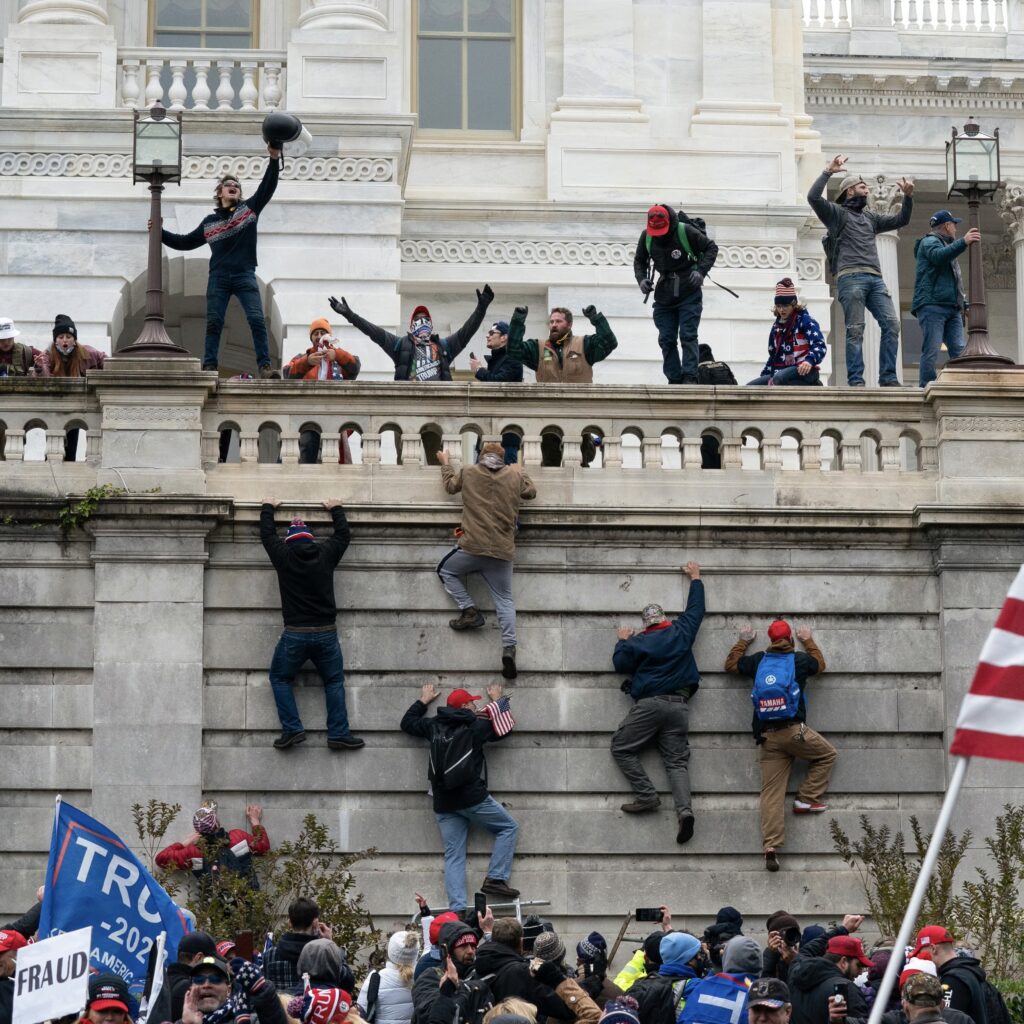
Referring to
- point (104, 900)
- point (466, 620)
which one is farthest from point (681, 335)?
point (104, 900)

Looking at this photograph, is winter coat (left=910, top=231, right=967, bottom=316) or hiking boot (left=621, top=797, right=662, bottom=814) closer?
hiking boot (left=621, top=797, right=662, bottom=814)

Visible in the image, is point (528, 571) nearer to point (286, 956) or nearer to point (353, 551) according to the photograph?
point (353, 551)

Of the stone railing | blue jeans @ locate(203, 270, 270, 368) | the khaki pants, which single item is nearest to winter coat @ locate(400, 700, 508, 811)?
the khaki pants

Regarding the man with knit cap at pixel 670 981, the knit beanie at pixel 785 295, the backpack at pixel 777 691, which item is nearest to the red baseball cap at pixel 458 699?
the backpack at pixel 777 691

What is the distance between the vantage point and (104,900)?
1692 cm

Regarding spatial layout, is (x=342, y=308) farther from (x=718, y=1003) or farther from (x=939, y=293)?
(x=718, y=1003)

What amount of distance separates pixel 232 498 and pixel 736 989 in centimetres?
883

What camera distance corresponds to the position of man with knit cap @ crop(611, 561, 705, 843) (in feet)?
77.4

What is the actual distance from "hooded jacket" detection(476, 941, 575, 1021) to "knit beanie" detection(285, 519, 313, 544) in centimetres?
716

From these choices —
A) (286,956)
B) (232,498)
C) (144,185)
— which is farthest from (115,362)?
(144,185)

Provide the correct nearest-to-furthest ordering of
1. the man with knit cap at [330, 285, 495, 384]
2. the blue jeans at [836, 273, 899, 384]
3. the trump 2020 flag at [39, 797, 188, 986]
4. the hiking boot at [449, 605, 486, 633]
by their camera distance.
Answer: the trump 2020 flag at [39, 797, 188, 986] → the hiking boot at [449, 605, 486, 633] → the blue jeans at [836, 273, 899, 384] → the man with knit cap at [330, 285, 495, 384]

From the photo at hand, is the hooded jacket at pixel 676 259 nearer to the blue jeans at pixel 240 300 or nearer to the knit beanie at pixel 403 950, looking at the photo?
the blue jeans at pixel 240 300

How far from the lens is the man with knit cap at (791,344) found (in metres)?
25.8

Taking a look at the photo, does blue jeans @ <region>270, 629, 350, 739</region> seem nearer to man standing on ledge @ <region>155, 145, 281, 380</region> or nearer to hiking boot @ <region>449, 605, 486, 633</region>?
hiking boot @ <region>449, 605, 486, 633</region>
